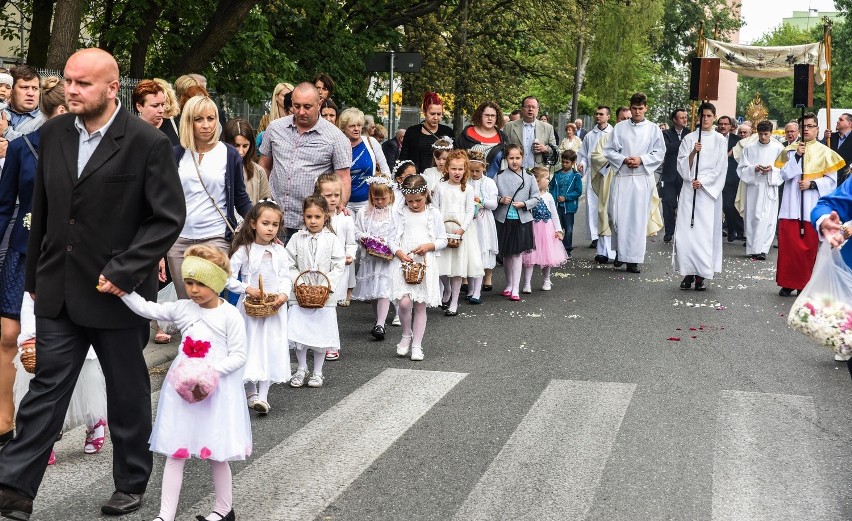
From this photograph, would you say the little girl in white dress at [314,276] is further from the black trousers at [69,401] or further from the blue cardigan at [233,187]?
the black trousers at [69,401]

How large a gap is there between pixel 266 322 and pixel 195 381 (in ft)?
8.11

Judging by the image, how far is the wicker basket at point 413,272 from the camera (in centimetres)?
1009

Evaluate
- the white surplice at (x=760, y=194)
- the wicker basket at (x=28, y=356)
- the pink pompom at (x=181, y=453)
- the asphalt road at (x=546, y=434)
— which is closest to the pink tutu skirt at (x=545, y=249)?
the asphalt road at (x=546, y=434)

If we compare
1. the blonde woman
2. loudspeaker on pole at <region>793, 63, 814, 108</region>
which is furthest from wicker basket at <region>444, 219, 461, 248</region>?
loudspeaker on pole at <region>793, 63, 814, 108</region>

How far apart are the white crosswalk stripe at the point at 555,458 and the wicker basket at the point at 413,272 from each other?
1.69 metres

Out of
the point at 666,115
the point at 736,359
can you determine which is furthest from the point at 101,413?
the point at 666,115

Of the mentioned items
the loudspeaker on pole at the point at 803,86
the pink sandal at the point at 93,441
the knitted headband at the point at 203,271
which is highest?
the loudspeaker on pole at the point at 803,86

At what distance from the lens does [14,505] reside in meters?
5.40

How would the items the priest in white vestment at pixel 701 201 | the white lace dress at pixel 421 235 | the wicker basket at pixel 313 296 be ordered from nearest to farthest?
the wicker basket at pixel 313 296 < the white lace dress at pixel 421 235 < the priest in white vestment at pixel 701 201

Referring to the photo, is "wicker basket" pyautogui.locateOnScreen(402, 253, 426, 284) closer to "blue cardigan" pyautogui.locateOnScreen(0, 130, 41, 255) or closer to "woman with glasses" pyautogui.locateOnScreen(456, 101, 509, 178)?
"blue cardigan" pyautogui.locateOnScreen(0, 130, 41, 255)

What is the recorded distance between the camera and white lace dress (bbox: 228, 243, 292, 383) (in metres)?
7.92

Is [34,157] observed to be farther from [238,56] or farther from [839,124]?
[839,124]

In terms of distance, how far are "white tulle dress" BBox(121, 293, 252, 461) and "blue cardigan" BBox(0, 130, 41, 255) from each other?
4.14 ft

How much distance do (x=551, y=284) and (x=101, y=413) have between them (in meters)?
9.04
